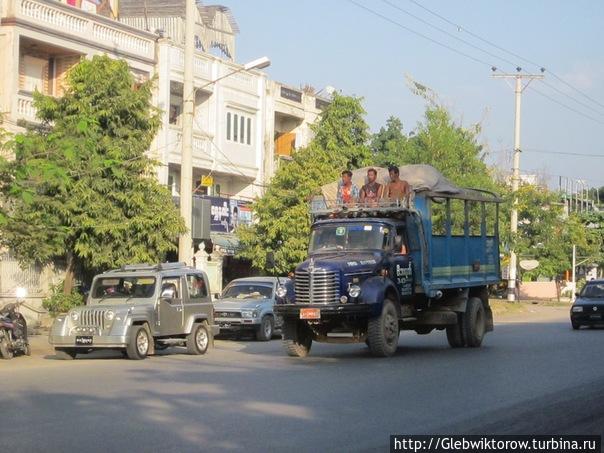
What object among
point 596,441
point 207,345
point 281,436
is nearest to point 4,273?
point 207,345

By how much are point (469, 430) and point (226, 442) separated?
2654 millimetres

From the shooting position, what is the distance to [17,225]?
25297 mm

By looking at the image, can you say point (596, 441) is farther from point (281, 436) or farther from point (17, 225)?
point (17, 225)

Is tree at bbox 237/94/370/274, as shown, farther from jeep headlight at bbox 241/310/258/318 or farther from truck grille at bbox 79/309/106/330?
truck grille at bbox 79/309/106/330

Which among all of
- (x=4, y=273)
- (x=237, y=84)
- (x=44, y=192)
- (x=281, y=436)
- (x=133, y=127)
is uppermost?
(x=237, y=84)

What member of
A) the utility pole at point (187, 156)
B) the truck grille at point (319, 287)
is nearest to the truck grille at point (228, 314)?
the utility pole at point (187, 156)

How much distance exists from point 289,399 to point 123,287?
356 inches

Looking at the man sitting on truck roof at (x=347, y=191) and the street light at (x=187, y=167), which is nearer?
the man sitting on truck roof at (x=347, y=191)

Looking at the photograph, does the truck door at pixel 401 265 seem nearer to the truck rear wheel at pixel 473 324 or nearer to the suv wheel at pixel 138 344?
the truck rear wheel at pixel 473 324

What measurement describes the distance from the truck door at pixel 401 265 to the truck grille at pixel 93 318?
5.86 m

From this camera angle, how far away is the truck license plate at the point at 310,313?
19291 millimetres

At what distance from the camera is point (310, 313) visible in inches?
762

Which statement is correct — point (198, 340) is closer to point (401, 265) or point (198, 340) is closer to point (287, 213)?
point (401, 265)

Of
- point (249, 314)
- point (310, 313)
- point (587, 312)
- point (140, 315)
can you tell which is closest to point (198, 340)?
point (140, 315)
